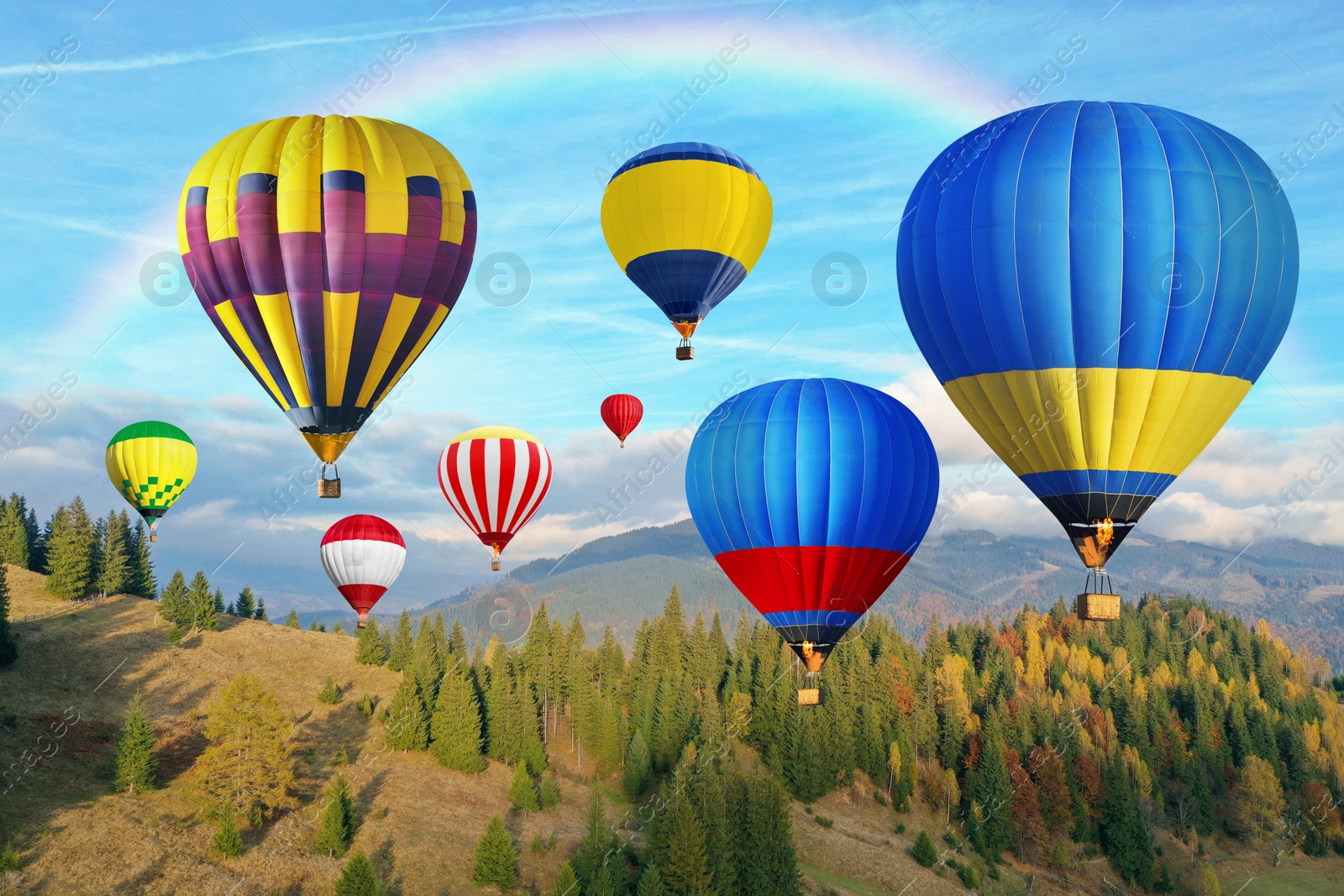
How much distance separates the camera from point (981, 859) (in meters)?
90.4

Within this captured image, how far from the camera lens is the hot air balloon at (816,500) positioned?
125 ft

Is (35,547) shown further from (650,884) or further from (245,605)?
(650,884)

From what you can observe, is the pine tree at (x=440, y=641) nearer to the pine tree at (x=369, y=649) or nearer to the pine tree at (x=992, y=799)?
the pine tree at (x=369, y=649)

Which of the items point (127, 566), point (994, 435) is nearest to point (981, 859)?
point (994, 435)

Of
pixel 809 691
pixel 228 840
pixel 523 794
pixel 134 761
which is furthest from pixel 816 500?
pixel 523 794

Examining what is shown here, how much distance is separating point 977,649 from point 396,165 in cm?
13197

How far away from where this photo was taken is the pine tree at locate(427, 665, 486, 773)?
73.7 metres

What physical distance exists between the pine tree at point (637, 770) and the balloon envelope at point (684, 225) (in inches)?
1669

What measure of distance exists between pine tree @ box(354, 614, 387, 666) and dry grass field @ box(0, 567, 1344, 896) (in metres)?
0.90

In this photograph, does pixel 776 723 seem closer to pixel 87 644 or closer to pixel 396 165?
pixel 87 644

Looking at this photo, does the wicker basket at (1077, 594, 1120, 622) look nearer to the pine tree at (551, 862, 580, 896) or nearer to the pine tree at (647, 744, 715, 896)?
the pine tree at (647, 744, 715, 896)

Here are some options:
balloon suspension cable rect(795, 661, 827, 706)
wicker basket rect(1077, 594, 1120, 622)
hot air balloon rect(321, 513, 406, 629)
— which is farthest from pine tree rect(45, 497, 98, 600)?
wicker basket rect(1077, 594, 1120, 622)

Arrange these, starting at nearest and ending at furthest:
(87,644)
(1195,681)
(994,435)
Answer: (994,435)
(87,644)
(1195,681)

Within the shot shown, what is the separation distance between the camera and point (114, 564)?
90.4m
